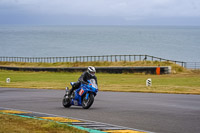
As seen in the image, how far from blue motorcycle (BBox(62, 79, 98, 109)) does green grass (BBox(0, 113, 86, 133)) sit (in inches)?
126

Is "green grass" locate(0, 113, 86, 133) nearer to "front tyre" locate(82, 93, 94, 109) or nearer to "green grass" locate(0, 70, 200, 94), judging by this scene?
"front tyre" locate(82, 93, 94, 109)

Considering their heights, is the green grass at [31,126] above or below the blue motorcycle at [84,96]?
below

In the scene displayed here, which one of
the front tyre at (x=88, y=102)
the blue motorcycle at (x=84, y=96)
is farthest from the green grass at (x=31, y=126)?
the front tyre at (x=88, y=102)

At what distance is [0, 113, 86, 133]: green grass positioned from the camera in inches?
378

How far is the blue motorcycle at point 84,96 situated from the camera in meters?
14.4

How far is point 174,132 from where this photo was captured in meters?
9.57

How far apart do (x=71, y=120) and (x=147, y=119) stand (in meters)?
2.10

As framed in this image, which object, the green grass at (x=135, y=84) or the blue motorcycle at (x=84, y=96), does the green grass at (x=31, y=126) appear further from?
the green grass at (x=135, y=84)

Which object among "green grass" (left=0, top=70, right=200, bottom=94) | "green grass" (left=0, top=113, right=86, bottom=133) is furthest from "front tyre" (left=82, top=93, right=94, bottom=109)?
"green grass" (left=0, top=70, right=200, bottom=94)

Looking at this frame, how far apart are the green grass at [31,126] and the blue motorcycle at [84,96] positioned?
3.20 meters

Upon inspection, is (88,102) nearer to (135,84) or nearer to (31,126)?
(31,126)

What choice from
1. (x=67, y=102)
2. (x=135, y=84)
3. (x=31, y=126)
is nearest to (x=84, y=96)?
(x=67, y=102)

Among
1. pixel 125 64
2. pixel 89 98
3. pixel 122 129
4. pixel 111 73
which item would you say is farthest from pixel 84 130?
pixel 125 64

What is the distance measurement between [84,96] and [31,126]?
4695 mm
